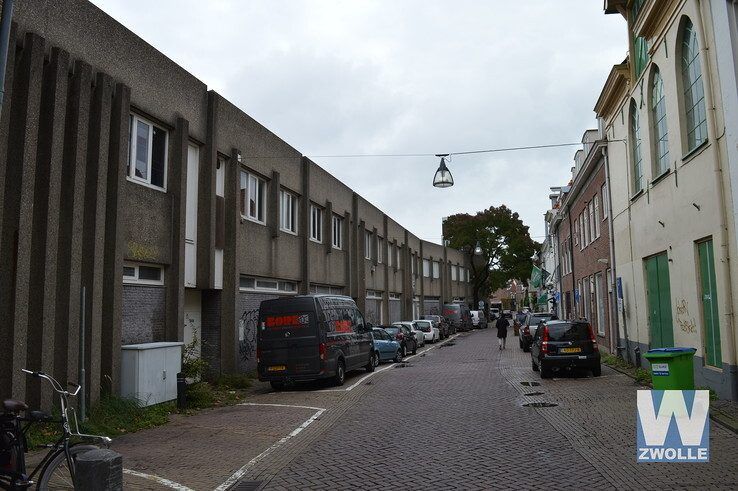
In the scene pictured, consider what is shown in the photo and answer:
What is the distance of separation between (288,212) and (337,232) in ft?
20.5

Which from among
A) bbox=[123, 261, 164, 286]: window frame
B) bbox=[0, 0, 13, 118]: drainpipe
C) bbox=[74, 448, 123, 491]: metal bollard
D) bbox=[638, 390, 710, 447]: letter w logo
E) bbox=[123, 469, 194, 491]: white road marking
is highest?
bbox=[0, 0, 13, 118]: drainpipe

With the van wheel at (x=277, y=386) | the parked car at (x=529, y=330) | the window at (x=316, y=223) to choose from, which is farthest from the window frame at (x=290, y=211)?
the parked car at (x=529, y=330)

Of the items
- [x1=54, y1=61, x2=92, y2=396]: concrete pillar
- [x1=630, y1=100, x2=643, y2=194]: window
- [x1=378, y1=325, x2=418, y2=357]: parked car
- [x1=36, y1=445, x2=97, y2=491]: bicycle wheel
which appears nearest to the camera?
[x1=36, y1=445, x2=97, y2=491]: bicycle wheel

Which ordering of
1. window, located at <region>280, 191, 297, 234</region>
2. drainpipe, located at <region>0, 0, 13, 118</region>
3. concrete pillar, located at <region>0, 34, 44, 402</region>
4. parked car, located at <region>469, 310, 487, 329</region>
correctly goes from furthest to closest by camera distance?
parked car, located at <region>469, 310, 487, 329</region>, window, located at <region>280, 191, 297, 234</region>, concrete pillar, located at <region>0, 34, 44, 402</region>, drainpipe, located at <region>0, 0, 13, 118</region>

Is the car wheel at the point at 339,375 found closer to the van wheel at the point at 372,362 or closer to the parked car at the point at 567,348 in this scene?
the van wheel at the point at 372,362

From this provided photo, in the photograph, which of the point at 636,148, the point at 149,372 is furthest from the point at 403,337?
the point at 149,372

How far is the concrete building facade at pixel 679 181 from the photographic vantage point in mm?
11133

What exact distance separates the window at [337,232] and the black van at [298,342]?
11838 mm

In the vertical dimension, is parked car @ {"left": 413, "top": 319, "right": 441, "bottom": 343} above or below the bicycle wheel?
above

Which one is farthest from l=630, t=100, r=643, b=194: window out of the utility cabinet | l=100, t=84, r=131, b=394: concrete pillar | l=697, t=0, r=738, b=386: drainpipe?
l=100, t=84, r=131, b=394: concrete pillar

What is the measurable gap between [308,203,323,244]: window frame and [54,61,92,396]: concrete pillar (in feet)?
43.9

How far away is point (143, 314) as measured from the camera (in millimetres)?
13469

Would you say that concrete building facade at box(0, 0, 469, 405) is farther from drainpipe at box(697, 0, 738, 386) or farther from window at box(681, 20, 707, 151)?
window at box(681, 20, 707, 151)

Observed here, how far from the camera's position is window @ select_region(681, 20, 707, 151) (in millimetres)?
12352
